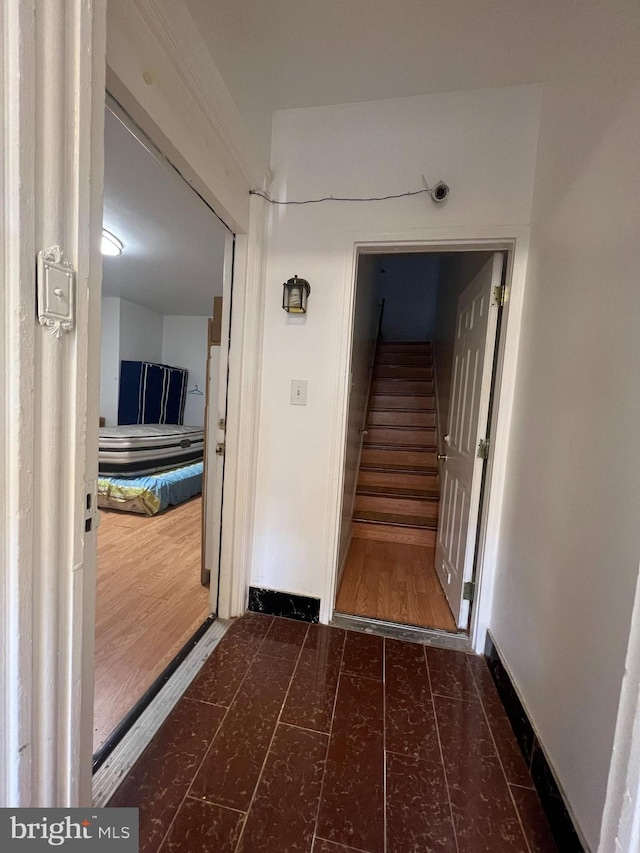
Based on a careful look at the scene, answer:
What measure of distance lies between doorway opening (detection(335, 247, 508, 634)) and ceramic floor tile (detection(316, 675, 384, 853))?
59cm

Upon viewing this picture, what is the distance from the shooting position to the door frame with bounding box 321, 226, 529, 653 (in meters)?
1.66

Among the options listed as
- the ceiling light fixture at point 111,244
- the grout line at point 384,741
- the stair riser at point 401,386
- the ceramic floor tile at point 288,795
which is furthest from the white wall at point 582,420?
the ceiling light fixture at point 111,244

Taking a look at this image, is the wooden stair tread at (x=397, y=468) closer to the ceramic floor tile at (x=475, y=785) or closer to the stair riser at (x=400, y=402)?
the stair riser at (x=400, y=402)

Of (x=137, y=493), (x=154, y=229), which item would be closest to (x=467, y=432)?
(x=154, y=229)

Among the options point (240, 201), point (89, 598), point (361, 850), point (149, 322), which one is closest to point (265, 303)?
point (240, 201)

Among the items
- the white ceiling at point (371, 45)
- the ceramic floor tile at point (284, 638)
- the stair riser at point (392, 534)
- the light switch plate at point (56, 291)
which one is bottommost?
the ceramic floor tile at point (284, 638)

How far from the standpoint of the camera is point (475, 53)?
143cm

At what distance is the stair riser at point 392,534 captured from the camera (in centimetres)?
316

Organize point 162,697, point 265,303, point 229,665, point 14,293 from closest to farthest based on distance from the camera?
point 14,293, point 162,697, point 229,665, point 265,303

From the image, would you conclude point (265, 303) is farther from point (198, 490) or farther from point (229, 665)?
point (198, 490)

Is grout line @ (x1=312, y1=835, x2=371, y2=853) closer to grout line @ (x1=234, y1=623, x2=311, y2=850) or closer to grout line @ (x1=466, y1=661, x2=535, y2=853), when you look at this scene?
grout line @ (x1=234, y1=623, x2=311, y2=850)

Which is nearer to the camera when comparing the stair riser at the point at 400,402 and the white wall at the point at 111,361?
the stair riser at the point at 400,402

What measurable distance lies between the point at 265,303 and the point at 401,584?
1.98 m

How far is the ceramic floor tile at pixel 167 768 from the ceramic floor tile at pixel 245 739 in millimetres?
45
